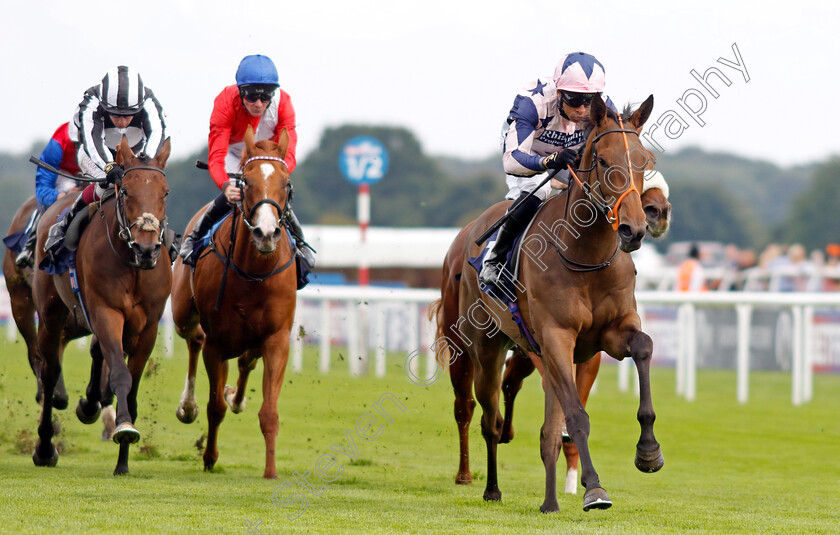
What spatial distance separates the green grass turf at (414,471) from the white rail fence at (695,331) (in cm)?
40

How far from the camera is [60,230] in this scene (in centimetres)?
725

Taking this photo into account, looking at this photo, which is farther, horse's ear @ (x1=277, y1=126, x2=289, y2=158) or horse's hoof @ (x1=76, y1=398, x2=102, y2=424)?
horse's hoof @ (x1=76, y1=398, x2=102, y2=424)

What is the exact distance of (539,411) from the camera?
1191 cm

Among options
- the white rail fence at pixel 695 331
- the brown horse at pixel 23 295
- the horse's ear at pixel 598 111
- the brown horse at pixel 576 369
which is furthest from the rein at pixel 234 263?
the white rail fence at pixel 695 331

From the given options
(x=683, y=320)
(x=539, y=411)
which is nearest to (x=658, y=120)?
(x=539, y=411)

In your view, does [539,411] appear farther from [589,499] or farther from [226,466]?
[589,499]

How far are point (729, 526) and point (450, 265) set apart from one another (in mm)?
2732

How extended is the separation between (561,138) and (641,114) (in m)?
0.92

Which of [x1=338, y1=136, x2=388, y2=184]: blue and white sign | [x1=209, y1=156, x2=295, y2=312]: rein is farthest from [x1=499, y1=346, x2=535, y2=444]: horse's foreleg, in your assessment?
[x1=338, y1=136, x2=388, y2=184]: blue and white sign

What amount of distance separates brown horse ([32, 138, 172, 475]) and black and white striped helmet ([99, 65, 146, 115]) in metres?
0.62

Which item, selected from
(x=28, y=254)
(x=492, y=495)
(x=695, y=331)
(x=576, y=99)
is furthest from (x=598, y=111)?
(x=695, y=331)

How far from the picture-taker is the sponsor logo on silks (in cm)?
635

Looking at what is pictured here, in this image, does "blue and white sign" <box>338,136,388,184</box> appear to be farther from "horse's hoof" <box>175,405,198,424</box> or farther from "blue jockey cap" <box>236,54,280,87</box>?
"blue jockey cap" <box>236,54,280,87</box>

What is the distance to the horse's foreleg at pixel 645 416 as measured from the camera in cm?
523
